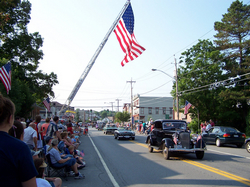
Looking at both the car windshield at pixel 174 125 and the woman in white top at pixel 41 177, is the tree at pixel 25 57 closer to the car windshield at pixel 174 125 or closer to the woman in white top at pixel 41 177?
the car windshield at pixel 174 125

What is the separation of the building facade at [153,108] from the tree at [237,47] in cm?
4605

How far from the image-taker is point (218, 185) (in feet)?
22.9

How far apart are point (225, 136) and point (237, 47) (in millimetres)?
19442

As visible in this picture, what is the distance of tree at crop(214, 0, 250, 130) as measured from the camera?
31531mm

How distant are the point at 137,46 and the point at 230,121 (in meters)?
23.5

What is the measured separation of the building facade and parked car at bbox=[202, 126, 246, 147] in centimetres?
6019

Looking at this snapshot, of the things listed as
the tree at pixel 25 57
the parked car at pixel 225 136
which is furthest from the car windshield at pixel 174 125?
the tree at pixel 25 57

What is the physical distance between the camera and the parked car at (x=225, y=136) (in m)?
17.6

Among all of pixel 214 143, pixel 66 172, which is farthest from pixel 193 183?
pixel 214 143

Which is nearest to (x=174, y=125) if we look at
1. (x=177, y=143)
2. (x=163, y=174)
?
(x=177, y=143)

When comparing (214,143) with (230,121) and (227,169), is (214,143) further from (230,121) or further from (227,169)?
(230,121)

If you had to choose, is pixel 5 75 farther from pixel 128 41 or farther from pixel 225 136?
pixel 225 136

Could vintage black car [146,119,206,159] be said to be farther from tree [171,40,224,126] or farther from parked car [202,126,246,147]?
tree [171,40,224,126]

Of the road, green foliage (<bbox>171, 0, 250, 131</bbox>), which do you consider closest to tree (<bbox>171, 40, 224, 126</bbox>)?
green foliage (<bbox>171, 0, 250, 131</bbox>)
